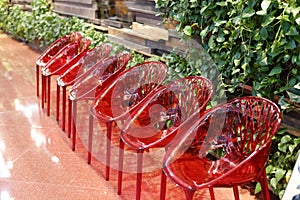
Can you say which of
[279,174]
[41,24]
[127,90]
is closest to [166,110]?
[127,90]

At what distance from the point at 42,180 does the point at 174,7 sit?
73.6 inches

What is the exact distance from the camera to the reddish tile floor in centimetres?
288

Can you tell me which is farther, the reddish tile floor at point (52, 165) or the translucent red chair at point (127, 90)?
the translucent red chair at point (127, 90)

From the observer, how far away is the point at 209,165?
2.29 meters

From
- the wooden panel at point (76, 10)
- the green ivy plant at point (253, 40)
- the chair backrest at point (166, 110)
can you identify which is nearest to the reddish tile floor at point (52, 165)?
the chair backrest at point (166, 110)

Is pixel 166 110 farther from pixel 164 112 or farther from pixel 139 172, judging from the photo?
pixel 139 172

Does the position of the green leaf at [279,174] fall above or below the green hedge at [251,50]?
below

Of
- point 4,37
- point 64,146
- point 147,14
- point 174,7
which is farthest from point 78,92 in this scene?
point 4,37

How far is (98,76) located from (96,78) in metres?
0.03

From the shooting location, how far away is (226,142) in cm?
237

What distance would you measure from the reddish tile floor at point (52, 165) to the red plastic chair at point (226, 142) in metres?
0.69

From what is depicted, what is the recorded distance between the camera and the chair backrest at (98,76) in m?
3.48

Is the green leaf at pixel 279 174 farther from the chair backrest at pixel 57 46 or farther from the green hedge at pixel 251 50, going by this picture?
the chair backrest at pixel 57 46

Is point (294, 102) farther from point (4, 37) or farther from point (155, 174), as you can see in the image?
point (4, 37)
